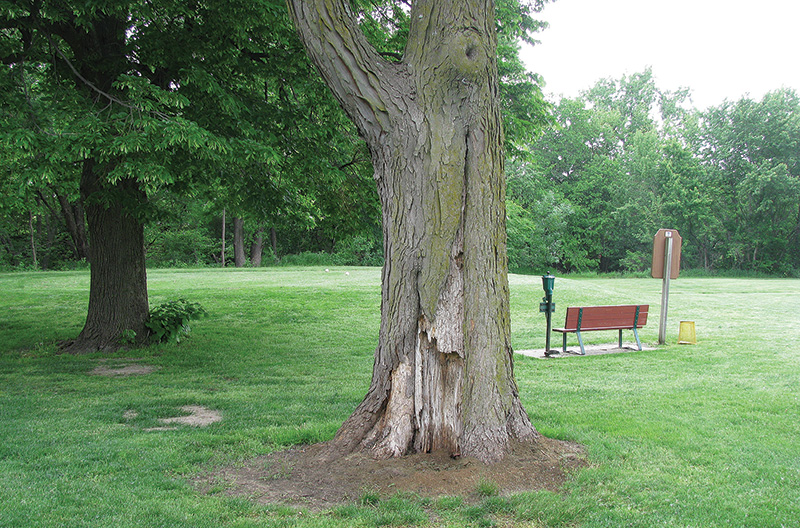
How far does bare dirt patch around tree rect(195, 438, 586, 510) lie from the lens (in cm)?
420

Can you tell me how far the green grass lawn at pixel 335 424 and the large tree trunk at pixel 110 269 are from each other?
59 cm

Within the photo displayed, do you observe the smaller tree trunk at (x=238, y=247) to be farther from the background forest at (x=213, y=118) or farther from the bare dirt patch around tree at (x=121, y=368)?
the bare dirt patch around tree at (x=121, y=368)

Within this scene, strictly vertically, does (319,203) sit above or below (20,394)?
above

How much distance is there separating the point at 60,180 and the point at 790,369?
12233mm

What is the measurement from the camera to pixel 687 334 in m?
12.2

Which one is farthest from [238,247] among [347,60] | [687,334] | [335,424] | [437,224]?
[437,224]

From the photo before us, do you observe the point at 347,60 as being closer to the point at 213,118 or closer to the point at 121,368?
the point at 213,118

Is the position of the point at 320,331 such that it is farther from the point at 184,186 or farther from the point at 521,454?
the point at 521,454

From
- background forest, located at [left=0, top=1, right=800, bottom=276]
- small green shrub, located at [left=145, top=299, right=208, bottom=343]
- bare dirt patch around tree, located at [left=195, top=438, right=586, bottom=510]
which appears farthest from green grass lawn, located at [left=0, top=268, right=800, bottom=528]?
background forest, located at [left=0, top=1, right=800, bottom=276]

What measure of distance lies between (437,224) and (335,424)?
8.10ft

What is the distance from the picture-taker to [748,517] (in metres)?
3.82

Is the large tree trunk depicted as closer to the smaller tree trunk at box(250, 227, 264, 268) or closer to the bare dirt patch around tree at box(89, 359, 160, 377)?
the bare dirt patch around tree at box(89, 359, 160, 377)

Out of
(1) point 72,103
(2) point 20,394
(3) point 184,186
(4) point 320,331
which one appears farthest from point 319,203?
(2) point 20,394

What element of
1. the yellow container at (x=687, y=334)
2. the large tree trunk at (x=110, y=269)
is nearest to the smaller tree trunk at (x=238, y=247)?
the large tree trunk at (x=110, y=269)
